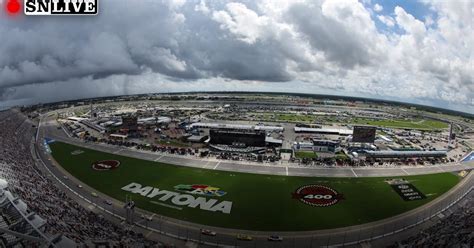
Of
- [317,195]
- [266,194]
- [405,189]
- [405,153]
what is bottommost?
[266,194]

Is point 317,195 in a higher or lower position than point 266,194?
higher

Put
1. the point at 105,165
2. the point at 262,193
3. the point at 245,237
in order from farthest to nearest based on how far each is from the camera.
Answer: the point at 105,165 → the point at 262,193 → the point at 245,237

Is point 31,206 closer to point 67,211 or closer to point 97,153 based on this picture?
point 67,211

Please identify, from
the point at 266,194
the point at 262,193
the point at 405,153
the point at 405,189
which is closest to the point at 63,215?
the point at 262,193

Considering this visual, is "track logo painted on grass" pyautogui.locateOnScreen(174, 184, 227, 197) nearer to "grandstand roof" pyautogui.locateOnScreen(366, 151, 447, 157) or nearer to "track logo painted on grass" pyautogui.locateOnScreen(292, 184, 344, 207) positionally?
"track logo painted on grass" pyautogui.locateOnScreen(292, 184, 344, 207)

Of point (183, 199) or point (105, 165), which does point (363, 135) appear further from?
point (105, 165)

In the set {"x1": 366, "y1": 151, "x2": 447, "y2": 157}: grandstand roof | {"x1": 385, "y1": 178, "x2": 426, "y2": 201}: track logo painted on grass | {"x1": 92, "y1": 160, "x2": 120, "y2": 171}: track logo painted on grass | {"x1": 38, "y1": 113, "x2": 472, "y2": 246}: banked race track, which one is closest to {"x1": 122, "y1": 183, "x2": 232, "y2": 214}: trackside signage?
{"x1": 38, "y1": 113, "x2": 472, "y2": 246}: banked race track
